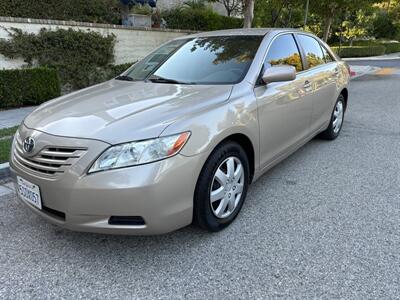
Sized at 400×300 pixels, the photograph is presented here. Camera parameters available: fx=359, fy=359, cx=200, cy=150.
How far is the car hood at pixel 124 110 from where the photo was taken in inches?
91.3

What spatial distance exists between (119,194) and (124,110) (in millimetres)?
685

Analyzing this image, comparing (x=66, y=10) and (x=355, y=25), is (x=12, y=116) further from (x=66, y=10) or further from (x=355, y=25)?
(x=355, y=25)

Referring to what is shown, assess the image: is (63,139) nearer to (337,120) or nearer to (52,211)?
(52,211)

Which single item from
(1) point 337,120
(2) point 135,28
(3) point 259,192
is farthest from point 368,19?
(3) point 259,192

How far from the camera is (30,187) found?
8.15 feet

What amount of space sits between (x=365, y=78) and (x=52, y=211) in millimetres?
13607

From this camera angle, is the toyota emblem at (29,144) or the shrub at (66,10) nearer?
the toyota emblem at (29,144)

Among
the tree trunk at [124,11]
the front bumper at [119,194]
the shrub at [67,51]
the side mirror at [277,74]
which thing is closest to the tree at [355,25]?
the tree trunk at [124,11]

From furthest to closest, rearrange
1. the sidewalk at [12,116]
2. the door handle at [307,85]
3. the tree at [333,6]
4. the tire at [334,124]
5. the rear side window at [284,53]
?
the tree at [333,6] < the sidewalk at [12,116] < the tire at [334,124] < the door handle at [307,85] < the rear side window at [284,53]

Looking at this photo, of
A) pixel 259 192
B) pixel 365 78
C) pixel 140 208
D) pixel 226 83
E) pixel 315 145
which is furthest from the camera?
pixel 365 78

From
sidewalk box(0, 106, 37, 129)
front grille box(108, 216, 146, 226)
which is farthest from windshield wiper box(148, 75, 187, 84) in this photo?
sidewalk box(0, 106, 37, 129)

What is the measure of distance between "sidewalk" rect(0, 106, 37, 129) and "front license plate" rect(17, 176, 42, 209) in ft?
12.1

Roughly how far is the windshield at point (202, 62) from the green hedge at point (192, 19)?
9630 millimetres

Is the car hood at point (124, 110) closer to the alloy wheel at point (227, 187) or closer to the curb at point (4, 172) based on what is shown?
the alloy wheel at point (227, 187)
